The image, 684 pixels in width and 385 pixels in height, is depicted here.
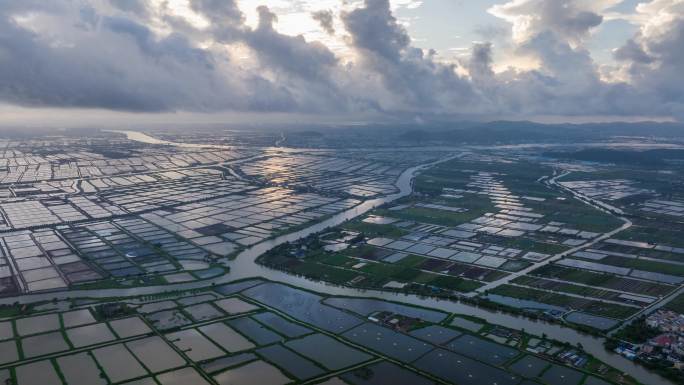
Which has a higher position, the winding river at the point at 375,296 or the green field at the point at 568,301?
the green field at the point at 568,301

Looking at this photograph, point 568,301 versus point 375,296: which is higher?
point 568,301

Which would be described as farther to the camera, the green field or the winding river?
the green field

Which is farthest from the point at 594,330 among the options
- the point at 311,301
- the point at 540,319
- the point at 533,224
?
the point at 533,224

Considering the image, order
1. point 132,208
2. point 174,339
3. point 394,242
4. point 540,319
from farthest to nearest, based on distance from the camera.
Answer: point 132,208
point 394,242
point 540,319
point 174,339

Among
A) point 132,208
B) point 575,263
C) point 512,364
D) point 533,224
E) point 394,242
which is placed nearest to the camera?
point 512,364

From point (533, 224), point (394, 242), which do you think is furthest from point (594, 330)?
point (533, 224)

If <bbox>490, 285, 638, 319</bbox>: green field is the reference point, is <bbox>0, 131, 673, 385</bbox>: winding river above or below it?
below

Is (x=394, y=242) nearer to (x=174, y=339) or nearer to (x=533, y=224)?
(x=533, y=224)

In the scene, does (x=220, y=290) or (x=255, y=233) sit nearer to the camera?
(x=220, y=290)

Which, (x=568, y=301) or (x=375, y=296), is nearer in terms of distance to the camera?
(x=568, y=301)

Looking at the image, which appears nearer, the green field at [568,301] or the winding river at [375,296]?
the winding river at [375,296]
